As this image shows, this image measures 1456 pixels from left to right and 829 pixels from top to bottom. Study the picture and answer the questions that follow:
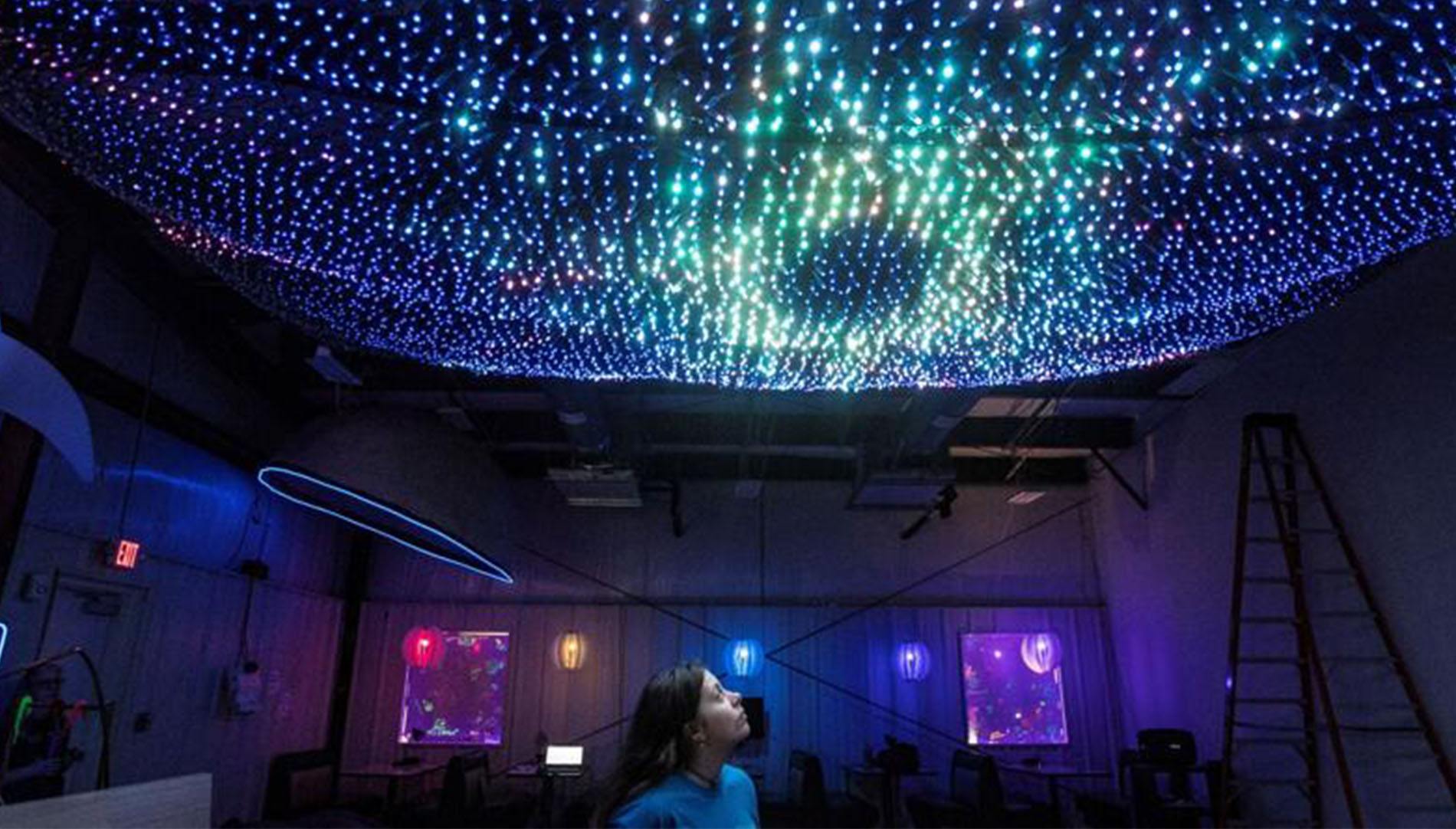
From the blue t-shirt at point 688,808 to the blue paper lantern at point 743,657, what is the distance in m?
6.95

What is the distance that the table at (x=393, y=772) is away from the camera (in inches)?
286

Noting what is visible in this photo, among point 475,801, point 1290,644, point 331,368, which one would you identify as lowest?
point 475,801

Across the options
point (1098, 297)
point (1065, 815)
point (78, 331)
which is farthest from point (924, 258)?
point (1065, 815)

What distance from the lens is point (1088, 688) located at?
8.86 metres

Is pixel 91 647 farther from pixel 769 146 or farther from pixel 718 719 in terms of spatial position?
pixel 769 146

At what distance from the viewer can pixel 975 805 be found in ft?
24.2

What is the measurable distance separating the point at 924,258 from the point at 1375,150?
58 cm

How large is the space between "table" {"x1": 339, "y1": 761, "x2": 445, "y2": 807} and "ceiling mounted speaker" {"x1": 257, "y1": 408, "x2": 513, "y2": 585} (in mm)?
2627

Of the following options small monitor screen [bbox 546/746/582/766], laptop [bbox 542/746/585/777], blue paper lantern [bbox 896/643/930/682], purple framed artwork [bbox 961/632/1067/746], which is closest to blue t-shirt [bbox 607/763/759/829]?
laptop [bbox 542/746/585/777]

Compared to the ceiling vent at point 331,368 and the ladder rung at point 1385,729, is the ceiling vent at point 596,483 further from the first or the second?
the ladder rung at point 1385,729

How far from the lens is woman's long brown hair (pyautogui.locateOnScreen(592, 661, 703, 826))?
5.90ft

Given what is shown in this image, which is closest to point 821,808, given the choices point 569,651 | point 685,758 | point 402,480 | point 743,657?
Result: point 743,657

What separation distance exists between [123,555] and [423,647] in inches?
135

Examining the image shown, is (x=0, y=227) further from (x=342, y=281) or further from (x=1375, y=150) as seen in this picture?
(x=1375, y=150)
